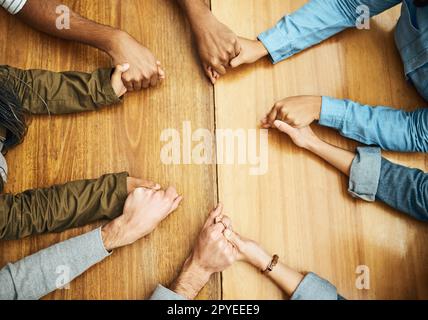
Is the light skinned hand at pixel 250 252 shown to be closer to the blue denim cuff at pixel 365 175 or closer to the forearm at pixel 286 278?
the forearm at pixel 286 278

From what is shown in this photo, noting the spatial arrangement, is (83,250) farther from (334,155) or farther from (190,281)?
(334,155)

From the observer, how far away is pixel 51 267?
83 centimetres

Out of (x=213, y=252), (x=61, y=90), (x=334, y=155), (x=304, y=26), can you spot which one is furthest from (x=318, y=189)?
(x=61, y=90)

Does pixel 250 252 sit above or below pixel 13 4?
below

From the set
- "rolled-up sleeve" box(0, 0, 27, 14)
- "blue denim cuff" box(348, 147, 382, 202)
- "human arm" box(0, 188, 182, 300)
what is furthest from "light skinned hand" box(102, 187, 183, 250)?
"rolled-up sleeve" box(0, 0, 27, 14)

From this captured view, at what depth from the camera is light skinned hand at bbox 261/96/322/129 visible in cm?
95

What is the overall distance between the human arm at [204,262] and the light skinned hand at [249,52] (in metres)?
0.42

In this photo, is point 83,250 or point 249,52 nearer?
point 83,250

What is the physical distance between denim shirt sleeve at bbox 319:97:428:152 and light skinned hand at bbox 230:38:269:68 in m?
0.21

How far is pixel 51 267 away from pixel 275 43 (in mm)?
763

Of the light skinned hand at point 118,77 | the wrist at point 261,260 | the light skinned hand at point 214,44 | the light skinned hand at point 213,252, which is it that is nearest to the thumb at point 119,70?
the light skinned hand at point 118,77

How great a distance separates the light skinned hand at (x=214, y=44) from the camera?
3.20 ft

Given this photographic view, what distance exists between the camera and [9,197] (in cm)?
86

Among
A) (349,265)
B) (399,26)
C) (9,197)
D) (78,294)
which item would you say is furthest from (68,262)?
(399,26)
